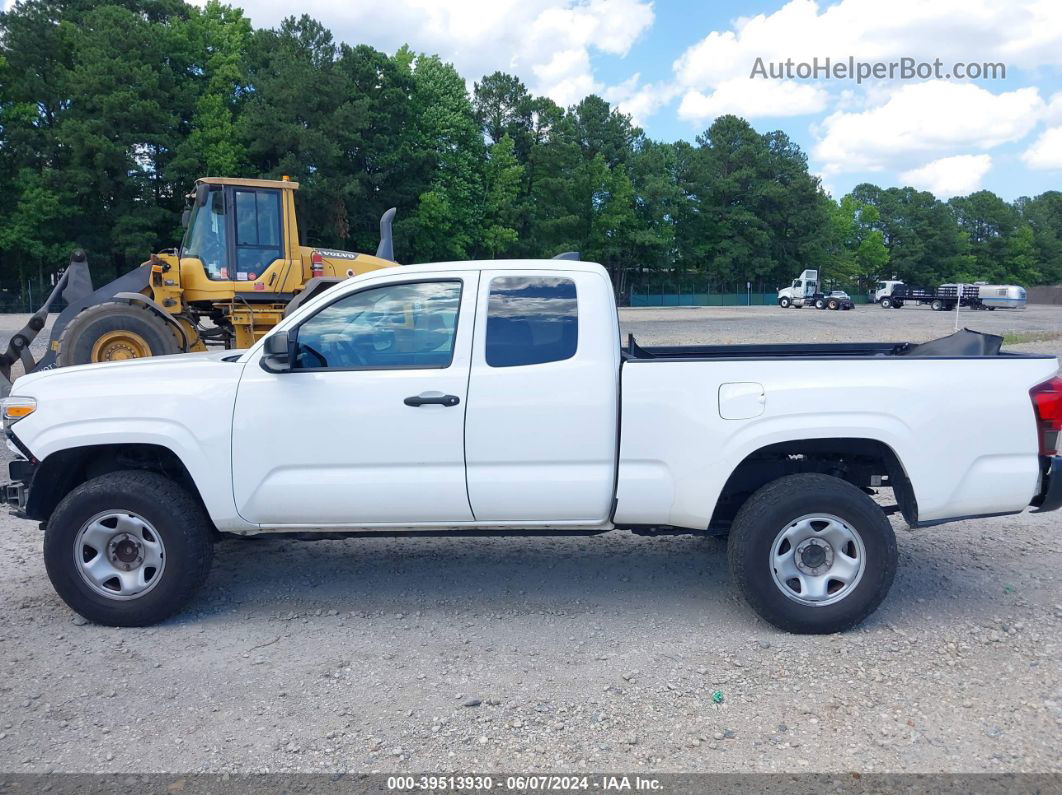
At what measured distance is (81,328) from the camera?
11719mm

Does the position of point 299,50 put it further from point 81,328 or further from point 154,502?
point 154,502

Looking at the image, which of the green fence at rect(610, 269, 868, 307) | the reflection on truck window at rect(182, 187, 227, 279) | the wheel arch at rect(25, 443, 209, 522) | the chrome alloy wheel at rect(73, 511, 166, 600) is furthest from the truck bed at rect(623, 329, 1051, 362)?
the green fence at rect(610, 269, 868, 307)

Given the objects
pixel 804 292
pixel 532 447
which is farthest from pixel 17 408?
pixel 804 292

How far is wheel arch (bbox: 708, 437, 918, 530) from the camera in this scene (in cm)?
467

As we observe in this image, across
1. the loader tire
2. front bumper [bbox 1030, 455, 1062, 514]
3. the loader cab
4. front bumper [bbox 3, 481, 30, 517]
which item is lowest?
front bumper [bbox 3, 481, 30, 517]

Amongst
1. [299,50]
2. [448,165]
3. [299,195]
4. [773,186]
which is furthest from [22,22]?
[773,186]

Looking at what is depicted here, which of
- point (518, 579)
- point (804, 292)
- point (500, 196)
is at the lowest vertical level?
point (518, 579)

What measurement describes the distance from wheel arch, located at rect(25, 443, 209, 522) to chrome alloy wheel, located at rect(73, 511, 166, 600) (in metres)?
0.34

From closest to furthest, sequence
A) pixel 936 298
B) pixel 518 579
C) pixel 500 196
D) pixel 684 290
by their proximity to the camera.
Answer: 1. pixel 518 579
2. pixel 500 196
3. pixel 936 298
4. pixel 684 290

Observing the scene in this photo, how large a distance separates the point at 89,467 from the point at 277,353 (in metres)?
1.42

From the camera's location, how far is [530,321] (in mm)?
4789

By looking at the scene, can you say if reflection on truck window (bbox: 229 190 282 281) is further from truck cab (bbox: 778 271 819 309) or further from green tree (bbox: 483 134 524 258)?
truck cab (bbox: 778 271 819 309)

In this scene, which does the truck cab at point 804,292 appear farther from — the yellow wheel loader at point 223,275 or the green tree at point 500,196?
the yellow wheel loader at point 223,275

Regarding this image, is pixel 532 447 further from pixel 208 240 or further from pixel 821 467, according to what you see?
pixel 208 240
